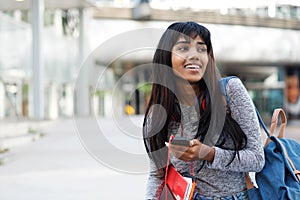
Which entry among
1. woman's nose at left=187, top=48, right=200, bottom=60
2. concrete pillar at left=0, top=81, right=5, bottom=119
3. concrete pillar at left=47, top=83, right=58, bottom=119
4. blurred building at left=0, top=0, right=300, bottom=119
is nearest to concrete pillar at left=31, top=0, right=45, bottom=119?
concrete pillar at left=0, top=81, right=5, bottom=119

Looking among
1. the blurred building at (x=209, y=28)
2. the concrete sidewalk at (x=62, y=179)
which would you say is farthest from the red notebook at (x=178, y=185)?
the blurred building at (x=209, y=28)

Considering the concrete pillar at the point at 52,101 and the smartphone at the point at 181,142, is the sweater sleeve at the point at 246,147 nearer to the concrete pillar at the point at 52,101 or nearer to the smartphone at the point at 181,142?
the smartphone at the point at 181,142

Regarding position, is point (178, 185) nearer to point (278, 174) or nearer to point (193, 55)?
point (278, 174)

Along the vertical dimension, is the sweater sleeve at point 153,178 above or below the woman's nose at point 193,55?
below

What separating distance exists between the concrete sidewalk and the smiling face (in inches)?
95.1

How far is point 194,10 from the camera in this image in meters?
29.4

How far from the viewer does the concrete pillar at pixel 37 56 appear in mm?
17875

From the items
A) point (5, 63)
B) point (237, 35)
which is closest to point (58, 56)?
point (5, 63)

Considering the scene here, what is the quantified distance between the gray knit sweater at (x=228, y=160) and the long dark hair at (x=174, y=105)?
0.03m

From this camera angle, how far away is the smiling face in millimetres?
1658

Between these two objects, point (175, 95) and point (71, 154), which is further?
point (71, 154)

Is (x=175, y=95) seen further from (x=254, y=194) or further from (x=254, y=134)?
(x=254, y=194)

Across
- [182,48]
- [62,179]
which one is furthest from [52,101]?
[182,48]

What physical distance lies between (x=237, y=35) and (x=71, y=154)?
21.9 m
